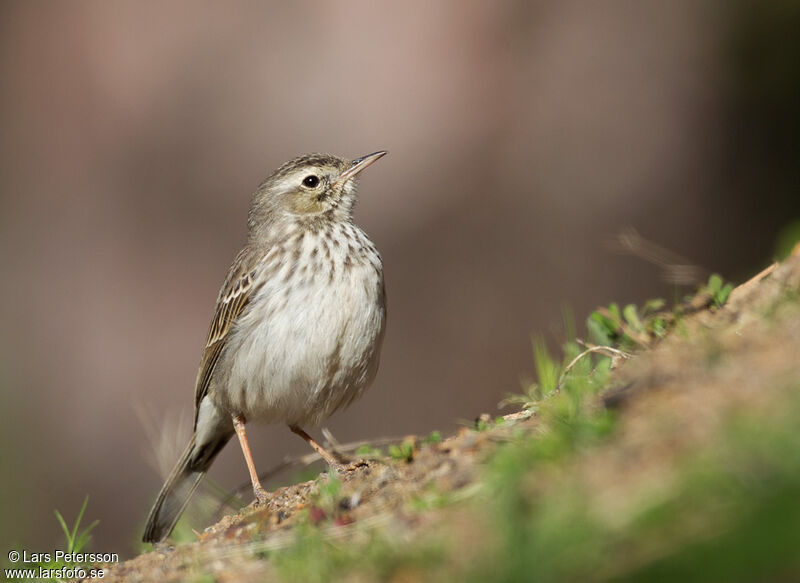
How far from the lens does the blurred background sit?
1501 centimetres

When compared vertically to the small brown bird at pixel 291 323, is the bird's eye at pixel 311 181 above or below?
above

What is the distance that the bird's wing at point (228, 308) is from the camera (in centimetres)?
754

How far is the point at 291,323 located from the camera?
23.0ft

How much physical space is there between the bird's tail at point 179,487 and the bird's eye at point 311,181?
215cm

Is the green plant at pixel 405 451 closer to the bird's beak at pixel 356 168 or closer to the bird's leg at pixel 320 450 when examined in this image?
the bird's leg at pixel 320 450

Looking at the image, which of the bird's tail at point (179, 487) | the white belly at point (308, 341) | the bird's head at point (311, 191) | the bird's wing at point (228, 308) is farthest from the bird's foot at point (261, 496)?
the bird's head at point (311, 191)

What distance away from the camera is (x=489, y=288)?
1523 centimetres

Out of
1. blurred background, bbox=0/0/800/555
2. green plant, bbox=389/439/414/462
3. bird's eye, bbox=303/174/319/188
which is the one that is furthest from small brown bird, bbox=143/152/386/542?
blurred background, bbox=0/0/800/555

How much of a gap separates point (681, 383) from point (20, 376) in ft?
43.2

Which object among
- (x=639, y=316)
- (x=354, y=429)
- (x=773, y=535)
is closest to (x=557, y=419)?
(x=773, y=535)

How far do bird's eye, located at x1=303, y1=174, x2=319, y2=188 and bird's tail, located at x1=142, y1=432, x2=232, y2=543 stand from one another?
2154mm

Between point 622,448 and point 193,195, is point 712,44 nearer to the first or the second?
point 193,195

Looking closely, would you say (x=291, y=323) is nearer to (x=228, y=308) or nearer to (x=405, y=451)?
(x=228, y=308)

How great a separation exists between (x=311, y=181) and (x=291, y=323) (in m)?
1.35
